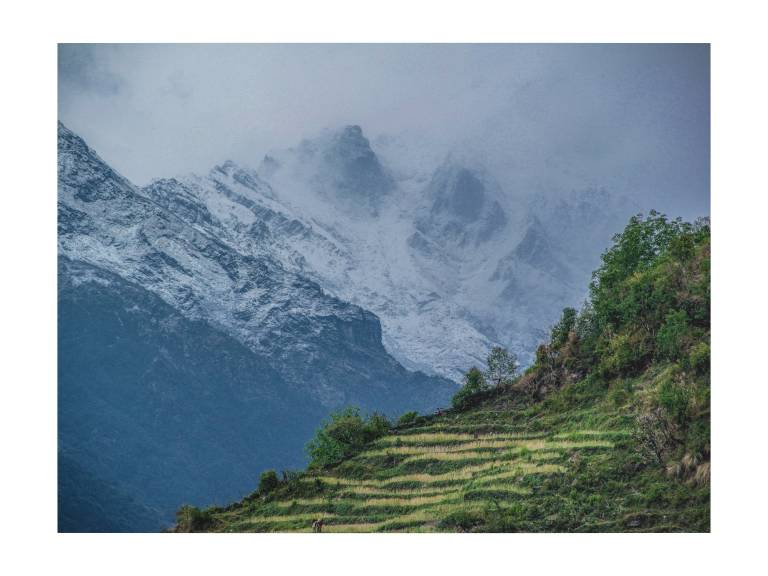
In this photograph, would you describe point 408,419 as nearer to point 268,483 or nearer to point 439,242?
point 268,483

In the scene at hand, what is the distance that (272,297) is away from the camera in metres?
146

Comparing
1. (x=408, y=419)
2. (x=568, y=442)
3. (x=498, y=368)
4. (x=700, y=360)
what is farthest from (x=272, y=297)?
(x=700, y=360)

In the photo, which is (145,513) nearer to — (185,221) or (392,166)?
(392,166)

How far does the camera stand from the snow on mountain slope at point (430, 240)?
59062 mm

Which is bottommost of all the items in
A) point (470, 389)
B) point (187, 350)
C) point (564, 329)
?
point (470, 389)

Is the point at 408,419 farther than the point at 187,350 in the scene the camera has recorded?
No

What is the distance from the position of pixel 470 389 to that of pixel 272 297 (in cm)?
11848

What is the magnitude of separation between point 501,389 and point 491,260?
139 ft

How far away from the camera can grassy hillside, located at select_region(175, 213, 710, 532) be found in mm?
18828

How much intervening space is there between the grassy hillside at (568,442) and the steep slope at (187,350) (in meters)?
60.5

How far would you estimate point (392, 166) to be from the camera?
79.7 meters

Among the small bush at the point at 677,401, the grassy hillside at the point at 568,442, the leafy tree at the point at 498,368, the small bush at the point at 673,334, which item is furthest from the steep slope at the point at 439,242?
the small bush at the point at 677,401

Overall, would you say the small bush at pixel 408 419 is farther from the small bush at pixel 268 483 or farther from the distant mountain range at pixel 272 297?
the distant mountain range at pixel 272 297

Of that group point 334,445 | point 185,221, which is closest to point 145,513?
point 334,445
